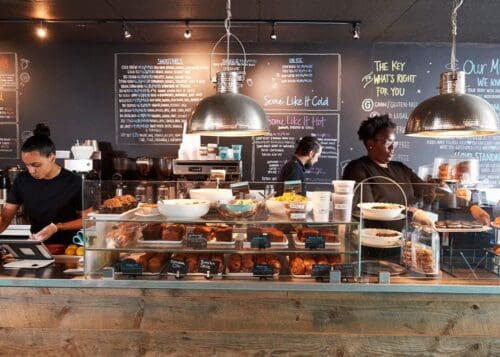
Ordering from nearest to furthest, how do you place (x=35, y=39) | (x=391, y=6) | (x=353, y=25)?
(x=391, y=6)
(x=353, y=25)
(x=35, y=39)

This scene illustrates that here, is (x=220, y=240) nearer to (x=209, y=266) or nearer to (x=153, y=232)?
(x=209, y=266)

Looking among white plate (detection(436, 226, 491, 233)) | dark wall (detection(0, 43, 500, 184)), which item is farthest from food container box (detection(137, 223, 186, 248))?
dark wall (detection(0, 43, 500, 184))

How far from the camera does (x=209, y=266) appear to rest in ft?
6.43

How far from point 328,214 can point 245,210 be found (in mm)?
375

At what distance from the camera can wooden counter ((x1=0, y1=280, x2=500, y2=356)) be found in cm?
195

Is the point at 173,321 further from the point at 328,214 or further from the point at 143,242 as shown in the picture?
the point at 328,214

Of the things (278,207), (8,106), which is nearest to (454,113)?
(278,207)

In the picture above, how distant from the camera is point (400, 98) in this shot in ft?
16.8

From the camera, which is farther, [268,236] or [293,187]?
[293,187]

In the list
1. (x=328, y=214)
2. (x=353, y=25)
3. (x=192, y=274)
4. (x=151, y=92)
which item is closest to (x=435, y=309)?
(x=328, y=214)

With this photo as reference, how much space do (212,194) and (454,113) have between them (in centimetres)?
120

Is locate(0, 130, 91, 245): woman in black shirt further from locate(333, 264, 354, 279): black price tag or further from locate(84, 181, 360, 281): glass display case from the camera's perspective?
locate(333, 264, 354, 279): black price tag

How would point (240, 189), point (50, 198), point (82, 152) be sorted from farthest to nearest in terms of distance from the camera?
point (82, 152) < point (50, 198) < point (240, 189)

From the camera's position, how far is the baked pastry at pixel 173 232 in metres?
2.00
